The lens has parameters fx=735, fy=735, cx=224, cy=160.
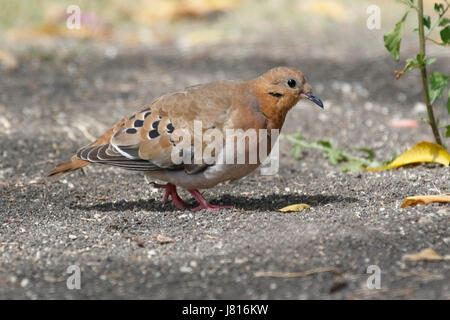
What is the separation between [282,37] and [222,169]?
6564mm

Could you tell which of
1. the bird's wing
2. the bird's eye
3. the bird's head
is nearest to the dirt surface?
the bird's wing

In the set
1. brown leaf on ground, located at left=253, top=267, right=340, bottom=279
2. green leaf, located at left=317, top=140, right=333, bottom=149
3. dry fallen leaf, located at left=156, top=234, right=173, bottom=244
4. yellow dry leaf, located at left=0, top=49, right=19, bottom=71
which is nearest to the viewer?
brown leaf on ground, located at left=253, top=267, right=340, bottom=279

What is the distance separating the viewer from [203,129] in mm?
4684

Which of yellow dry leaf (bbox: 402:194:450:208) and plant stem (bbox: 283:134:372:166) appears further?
plant stem (bbox: 283:134:372:166)

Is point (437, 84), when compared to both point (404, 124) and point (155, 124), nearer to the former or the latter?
point (155, 124)

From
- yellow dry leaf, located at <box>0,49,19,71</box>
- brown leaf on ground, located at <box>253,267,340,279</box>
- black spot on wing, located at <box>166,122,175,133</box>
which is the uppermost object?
yellow dry leaf, located at <box>0,49,19,71</box>

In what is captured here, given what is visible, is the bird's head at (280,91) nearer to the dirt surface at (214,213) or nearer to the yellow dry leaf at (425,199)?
the dirt surface at (214,213)

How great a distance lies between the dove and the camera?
183 inches

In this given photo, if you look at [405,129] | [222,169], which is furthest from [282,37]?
[222,169]

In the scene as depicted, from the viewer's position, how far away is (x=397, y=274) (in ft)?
11.3

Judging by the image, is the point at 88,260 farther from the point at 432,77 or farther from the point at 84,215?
the point at 432,77

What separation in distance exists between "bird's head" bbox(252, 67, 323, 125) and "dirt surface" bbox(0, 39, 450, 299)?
2.17ft

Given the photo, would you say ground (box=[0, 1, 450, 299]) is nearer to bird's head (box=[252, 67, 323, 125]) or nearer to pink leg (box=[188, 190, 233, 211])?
pink leg (box=[188, 190, 233, 211])

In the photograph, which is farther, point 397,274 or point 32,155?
point 32,155
